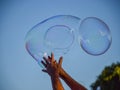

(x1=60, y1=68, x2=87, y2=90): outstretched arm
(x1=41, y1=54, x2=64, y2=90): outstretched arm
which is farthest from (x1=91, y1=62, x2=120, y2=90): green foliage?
(x1=41, y1=54, x2=64, y2=90): outstretched arm

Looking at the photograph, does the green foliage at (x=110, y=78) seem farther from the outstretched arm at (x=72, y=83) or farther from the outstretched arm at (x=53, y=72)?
the outstretched arm at (x=53, y=72)

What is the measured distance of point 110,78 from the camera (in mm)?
2279

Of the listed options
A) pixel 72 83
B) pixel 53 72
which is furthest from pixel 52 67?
pixel 72 83

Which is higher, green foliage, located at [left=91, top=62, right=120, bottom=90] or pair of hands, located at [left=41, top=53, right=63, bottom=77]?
pair of hands, located at [left=41, top=53, right=63, bottom=77]

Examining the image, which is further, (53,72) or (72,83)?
(53,72)

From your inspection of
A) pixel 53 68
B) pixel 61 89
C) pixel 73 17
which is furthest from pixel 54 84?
pixel 73 17

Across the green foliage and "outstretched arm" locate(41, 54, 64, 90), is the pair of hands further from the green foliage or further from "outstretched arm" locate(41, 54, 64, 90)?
the green foliage

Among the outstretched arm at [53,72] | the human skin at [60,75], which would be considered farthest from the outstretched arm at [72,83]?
the outstretched arm at [53,72]

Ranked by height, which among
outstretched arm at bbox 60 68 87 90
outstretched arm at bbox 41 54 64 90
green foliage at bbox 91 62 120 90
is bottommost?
green foliage at bbox 91 62 120 90

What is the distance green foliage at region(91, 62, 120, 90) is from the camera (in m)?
2.21

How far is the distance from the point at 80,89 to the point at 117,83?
59 cm

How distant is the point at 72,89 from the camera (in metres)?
2.81

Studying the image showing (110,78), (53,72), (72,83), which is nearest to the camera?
(110,78)

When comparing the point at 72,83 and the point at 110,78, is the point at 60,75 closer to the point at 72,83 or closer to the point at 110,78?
the point at 72,83
